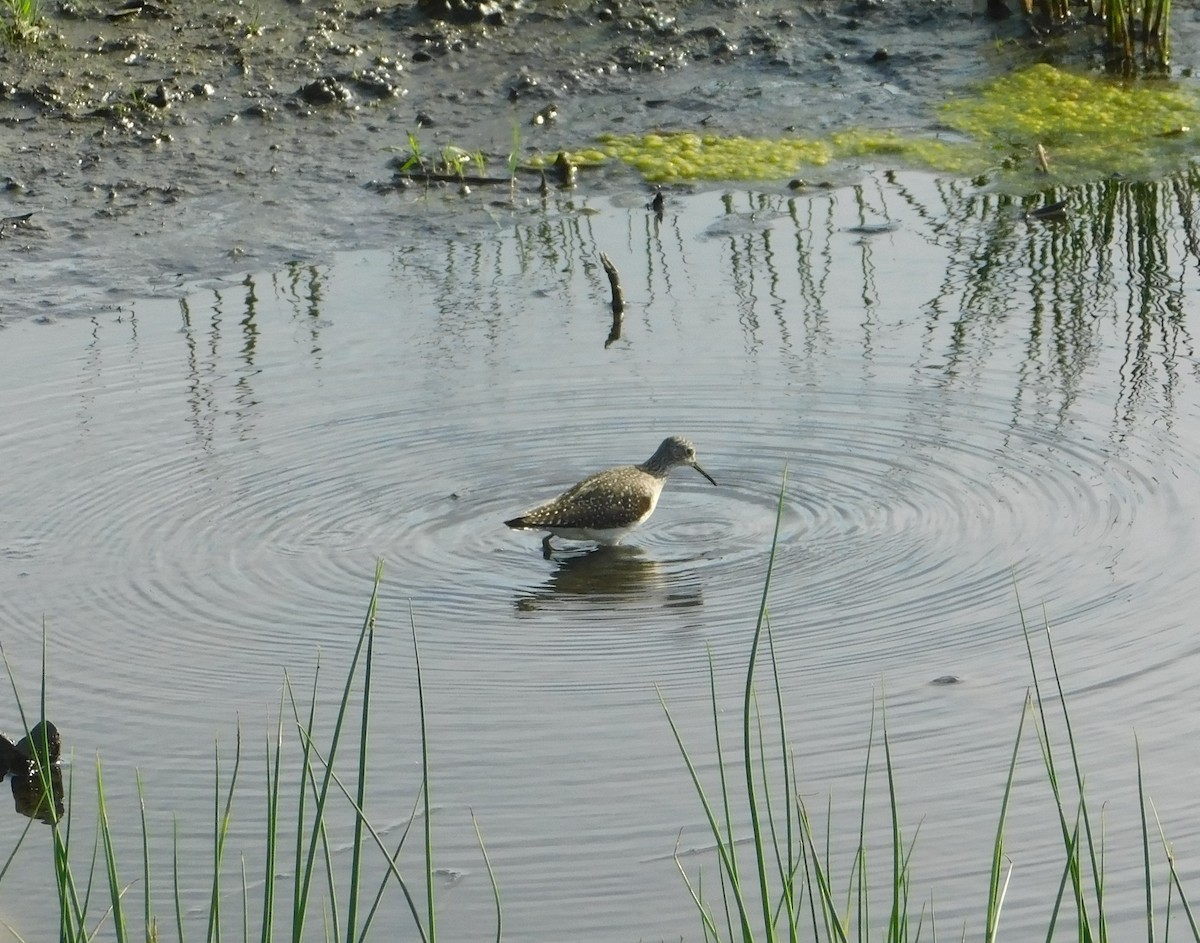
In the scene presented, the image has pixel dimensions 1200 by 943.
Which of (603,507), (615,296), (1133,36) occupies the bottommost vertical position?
(603,507)

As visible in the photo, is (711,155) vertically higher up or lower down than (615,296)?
higher up

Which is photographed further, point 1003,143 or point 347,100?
point 347,100

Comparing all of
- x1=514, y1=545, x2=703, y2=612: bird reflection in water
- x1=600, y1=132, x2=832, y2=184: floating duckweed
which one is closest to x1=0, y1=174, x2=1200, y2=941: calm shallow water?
x1=514, y1=545, x2=703, y2=612: bird reflection in water

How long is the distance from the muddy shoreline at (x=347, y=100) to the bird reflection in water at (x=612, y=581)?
129 inches

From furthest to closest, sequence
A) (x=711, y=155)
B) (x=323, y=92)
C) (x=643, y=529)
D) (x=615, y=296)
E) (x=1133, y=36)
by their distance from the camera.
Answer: (x=1133, y=36) → (x=323, y=92) → (x=711, y=155) → (x=615, y=296) → (x=643, y=529)

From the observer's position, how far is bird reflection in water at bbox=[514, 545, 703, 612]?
6535mm

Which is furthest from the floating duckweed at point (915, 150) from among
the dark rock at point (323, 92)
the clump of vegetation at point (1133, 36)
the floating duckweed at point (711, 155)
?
the dark rock at point (323, 92)

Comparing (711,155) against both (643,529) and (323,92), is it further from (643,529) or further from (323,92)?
(643,529)

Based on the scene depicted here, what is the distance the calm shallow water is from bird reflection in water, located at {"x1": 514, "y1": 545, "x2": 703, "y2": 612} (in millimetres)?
26

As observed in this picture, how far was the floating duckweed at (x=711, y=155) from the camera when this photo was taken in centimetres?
1091

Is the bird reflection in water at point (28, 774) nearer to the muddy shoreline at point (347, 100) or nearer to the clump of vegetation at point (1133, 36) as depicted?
the muddy shoreline at point (347, 100)

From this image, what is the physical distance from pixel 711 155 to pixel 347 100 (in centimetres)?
226

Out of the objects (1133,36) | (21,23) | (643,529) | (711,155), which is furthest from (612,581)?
(1133,36)

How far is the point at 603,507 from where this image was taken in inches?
275
